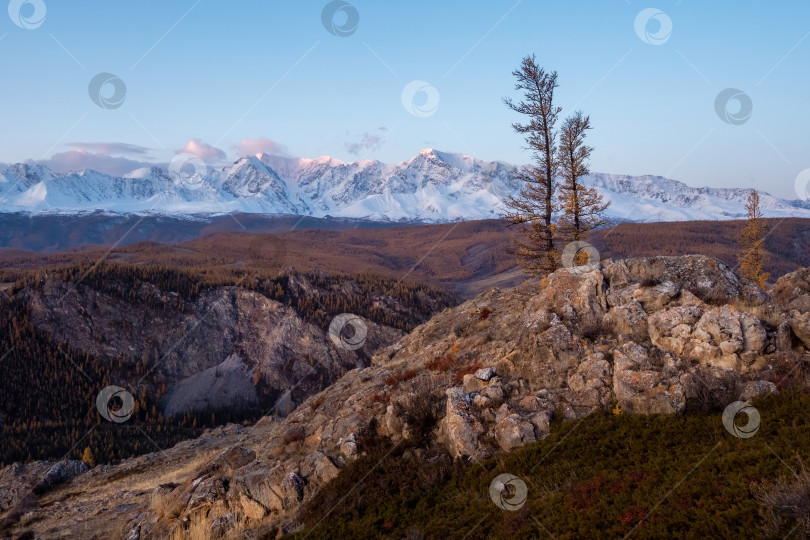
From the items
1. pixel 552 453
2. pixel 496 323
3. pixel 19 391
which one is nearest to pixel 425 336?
pixel 496 323

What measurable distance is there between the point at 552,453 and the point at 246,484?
9.86m

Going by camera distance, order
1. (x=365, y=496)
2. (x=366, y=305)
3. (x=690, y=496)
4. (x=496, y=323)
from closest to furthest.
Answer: (x=690, y=496) < (x=365, y=496) < (x=496, y=323) < (x=366, y=305)

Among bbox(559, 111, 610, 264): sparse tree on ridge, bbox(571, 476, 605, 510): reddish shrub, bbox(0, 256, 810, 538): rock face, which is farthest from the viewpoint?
bbox(559, 111, 610, 264): sparse tree on ridge

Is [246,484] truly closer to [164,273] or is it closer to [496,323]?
[496,323]

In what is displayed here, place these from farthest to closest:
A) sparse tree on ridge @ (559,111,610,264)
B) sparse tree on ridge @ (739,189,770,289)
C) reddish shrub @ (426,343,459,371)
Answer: sparse tree on ridge @ (739,189,770,289)
sparse tree on ridge @ (559,111,610,264)
reddish shrub @ (426,343,459,371)

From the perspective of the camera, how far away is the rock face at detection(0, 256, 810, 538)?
1416 centimetres

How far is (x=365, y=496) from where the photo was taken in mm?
13961

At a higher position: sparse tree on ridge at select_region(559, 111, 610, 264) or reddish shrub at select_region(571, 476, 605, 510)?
sparse tree on ridge at select_region(559, 111, 610, 264)

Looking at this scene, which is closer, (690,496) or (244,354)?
(690,496)

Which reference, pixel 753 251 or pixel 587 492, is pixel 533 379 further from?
pixel 753 251

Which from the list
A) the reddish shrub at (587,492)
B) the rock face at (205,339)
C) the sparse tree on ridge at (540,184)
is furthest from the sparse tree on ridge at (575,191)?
the rock face at (205,339)

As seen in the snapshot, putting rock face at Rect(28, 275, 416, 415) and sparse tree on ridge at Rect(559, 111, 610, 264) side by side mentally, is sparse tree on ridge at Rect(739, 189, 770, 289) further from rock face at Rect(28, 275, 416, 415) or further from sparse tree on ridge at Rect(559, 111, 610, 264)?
rock face at Rect(28, 275, 416, 415)

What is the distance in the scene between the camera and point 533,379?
16.3 meters

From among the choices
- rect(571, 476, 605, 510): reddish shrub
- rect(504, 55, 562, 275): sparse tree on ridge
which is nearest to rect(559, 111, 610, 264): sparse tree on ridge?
rect(504, 55, 562, 275): sparse tree on ridge
